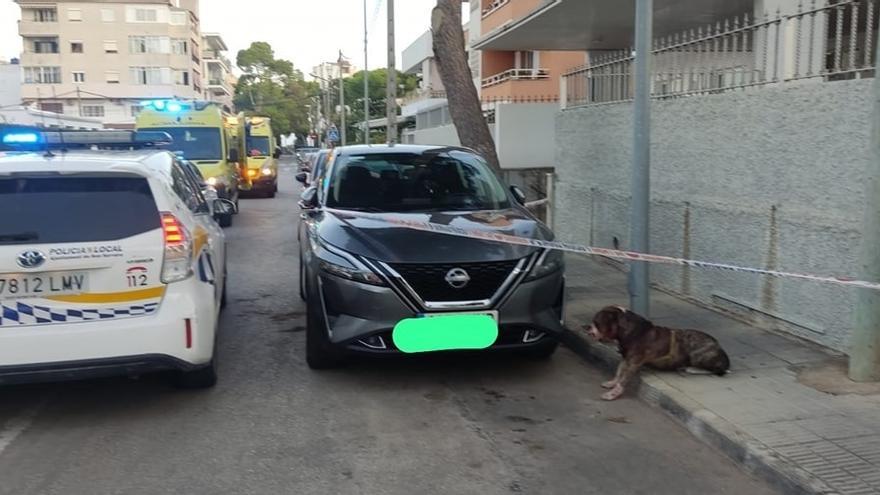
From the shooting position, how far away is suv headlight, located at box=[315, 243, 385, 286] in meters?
5.07

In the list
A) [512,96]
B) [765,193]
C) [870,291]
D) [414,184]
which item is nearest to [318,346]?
[414,184]

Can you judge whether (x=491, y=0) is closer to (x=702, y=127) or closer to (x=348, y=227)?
(x=702, y=127)

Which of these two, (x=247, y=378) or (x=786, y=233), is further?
(x=786, y=233)

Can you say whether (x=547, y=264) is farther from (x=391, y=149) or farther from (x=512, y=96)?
(x=512, y=96)

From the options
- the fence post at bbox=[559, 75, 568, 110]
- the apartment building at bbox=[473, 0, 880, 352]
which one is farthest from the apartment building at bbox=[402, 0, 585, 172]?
the apartment building at bbox=[473, 0, 880, 352]

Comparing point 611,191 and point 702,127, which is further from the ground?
point 702,127

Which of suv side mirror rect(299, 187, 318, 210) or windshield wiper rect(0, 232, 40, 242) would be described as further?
suv side mirror rect(299, 187, 318, 210)

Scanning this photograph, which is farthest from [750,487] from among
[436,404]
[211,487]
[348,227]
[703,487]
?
[348,227]

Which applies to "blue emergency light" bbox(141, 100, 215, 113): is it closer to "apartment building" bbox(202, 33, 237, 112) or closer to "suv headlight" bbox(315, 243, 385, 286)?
"suv headlight" bbox(315, 243, 385, 286)

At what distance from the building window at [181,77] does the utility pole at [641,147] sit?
77.0m

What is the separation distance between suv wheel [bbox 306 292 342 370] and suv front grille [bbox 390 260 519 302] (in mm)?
756

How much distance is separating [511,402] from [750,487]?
170cm

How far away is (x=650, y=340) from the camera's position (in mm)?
5219

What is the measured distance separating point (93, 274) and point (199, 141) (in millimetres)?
13056
